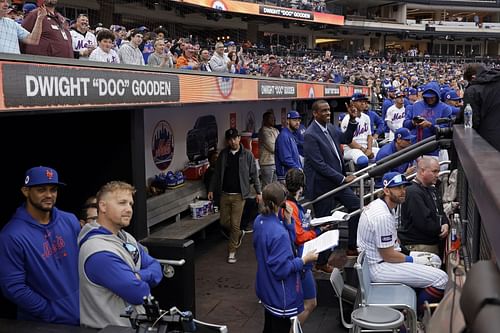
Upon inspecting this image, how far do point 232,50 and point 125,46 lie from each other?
5526 mm

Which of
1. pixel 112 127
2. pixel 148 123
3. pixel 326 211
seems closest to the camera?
pixel 112 127

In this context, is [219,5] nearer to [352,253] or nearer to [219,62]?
[219,62]

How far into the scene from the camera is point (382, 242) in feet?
15.3

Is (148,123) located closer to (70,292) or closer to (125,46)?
(125,46)

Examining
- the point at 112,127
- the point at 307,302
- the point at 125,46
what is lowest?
the point at 307,302

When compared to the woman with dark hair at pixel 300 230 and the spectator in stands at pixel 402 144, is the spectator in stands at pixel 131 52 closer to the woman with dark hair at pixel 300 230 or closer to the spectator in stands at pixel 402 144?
the spectator in stands at pixel 402 144

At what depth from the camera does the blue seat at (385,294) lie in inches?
165

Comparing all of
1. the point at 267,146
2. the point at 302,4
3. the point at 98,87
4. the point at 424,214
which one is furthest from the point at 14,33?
the point at 302,4

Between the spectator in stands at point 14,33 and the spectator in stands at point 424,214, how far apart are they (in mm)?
3797

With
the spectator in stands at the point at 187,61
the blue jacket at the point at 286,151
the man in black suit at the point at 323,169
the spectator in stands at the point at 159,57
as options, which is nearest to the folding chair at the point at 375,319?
the man in black suit at the point at 323,169

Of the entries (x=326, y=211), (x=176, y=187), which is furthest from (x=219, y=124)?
(x=326, y=211)

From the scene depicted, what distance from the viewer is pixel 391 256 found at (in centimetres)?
471

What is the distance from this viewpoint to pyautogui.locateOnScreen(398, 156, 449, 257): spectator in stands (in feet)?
17.4

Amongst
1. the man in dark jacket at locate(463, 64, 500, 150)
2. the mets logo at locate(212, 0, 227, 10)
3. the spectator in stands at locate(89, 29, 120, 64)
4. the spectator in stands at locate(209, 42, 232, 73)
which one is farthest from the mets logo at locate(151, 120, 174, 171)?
the mets logo at locate(212, 0, 227, 10)
